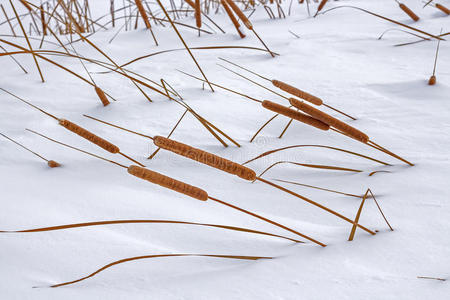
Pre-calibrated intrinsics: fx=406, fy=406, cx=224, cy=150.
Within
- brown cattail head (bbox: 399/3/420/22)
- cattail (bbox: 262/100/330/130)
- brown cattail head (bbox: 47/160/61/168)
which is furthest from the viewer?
brown cattail head (bbox: 399/3/420/22)

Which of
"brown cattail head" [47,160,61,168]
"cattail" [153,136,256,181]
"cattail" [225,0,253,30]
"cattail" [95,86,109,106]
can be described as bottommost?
"brown cattail head" [47,160,61,168]

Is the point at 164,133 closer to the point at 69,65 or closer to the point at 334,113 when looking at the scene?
the point at 334,113

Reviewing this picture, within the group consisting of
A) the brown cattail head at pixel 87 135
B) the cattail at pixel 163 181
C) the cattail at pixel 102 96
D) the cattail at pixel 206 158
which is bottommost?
the cattail at pixel 102 96

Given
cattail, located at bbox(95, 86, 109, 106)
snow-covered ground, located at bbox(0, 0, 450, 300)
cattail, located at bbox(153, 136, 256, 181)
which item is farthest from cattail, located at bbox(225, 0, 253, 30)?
cattail, located at bbox(153, 136, 256, 181)

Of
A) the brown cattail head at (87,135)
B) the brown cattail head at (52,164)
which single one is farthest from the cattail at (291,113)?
the brown cattail head at (52,164)

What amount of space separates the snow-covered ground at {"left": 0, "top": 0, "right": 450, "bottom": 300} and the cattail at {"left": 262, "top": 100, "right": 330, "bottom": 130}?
0.43ft

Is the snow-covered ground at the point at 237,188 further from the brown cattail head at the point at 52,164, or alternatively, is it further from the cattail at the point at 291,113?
the cattail at the point at 291,113

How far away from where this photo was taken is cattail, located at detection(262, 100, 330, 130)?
619mm

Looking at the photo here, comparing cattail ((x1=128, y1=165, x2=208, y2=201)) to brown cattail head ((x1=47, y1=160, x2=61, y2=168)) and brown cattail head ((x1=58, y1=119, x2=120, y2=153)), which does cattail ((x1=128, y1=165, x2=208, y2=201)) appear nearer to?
brown cattail head ((x1=58, y1=119, x2=120, y2=153))

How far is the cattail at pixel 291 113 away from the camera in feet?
2.03

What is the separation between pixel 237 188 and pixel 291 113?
187mm

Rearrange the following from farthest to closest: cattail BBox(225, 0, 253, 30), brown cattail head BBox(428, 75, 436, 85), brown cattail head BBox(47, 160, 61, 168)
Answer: cattail BBox(225, 0, 253, 30) < brown cattail head BBox(428, 75, 436, 85) < brown cattail head BBox(47, 160, 61, 168)

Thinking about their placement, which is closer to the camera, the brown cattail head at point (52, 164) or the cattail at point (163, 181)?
the cattail at point (163, 181)

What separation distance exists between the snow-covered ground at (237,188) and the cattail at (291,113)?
0.13 meters
